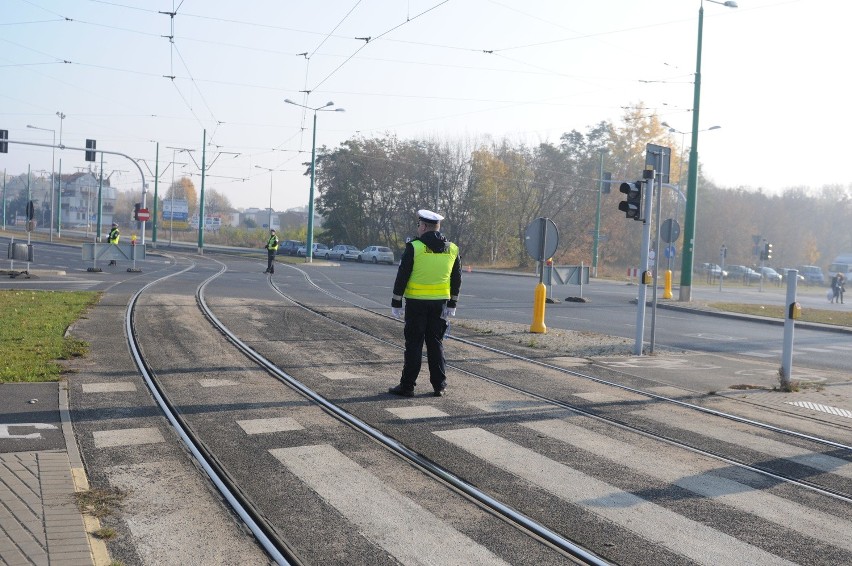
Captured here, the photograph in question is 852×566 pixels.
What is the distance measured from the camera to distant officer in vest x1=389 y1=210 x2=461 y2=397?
9.37 metres

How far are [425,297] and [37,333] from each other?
22.3 ft

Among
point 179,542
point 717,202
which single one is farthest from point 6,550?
point 717,202

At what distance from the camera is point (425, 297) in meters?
9.41

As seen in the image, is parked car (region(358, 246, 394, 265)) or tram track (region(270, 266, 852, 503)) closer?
tram track (region(270, 266, 852, 503))

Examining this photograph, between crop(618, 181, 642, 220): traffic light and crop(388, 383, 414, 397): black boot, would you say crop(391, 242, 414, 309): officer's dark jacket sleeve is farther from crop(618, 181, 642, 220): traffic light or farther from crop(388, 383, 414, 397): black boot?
crop(618, 181, 642, 220): traffic light

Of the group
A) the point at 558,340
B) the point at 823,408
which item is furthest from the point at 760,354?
the point at 823,408

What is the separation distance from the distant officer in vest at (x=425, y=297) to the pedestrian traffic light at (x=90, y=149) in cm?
4286

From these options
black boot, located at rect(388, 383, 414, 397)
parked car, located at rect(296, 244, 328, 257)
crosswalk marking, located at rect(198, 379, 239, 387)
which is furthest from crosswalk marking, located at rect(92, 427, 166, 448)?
parked car, located at rect(296, 244, 328, 257)

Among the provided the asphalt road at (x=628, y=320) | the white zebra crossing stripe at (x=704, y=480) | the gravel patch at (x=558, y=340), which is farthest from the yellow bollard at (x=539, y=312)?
the white zebra crossing stripe at (x=704, y=480)

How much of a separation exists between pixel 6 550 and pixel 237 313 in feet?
43.4

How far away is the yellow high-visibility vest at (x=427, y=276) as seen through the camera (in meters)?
9.41

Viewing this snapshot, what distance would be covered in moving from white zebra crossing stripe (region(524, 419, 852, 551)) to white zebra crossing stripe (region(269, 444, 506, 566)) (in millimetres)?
2027

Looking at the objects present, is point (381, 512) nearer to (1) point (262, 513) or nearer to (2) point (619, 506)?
(1) point (262, 513)

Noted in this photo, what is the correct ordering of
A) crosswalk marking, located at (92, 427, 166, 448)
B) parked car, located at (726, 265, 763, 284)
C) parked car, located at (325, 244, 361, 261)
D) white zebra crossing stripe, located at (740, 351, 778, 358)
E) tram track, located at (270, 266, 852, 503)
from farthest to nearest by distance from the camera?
parked car, located at (726, 265, 763, 284) → parked car, located at (325, 244, 361, 261) → white zebra crossing stripe, located at (740, 351, 778, 358) → crosswalk marking, located at (92, 427, 166, 448) → tram track, located at (270, 266, 852, 503)
